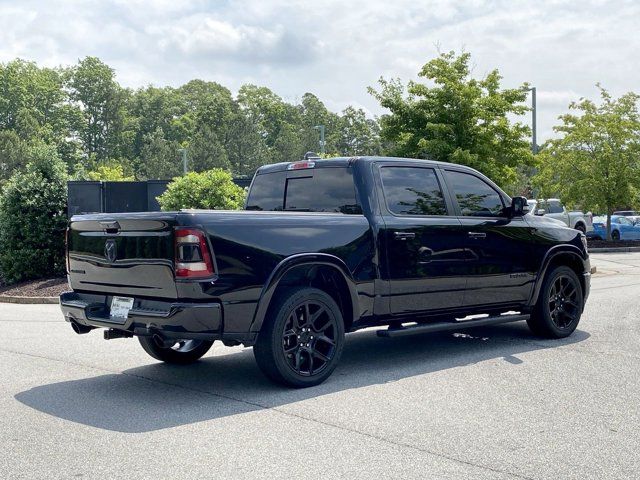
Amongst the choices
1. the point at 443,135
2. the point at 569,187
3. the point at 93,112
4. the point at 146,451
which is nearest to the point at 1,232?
the point at 443,135

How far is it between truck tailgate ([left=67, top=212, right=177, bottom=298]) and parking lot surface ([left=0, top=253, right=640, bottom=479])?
88 centimetres

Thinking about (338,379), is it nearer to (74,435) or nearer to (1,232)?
(74,435)

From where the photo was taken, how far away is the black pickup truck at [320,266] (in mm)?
5812

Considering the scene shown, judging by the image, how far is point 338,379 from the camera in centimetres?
671

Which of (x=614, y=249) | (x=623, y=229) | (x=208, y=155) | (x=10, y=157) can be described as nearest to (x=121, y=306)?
(x=614, y=249)

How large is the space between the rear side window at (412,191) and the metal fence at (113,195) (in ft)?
35.2

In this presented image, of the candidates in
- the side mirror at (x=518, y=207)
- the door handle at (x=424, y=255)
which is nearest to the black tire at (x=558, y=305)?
the side mirror at (x=518, y=207)

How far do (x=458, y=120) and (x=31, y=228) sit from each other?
1146cm

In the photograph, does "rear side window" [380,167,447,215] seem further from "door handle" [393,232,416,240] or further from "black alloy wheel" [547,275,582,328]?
"black alloy wheel" [547,275,582,328]

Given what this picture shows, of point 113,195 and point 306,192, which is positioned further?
point 113,195

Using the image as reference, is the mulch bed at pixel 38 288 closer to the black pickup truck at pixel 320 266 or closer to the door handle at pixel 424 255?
the black pickup truck at pixel 320 266

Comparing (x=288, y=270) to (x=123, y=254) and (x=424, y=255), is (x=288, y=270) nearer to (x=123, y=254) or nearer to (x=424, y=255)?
(x=123, y=254)

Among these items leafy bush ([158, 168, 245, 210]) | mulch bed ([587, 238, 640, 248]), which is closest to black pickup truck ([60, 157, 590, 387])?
leafy bush ([158, 168, 245, 210])

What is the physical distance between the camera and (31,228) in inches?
666
